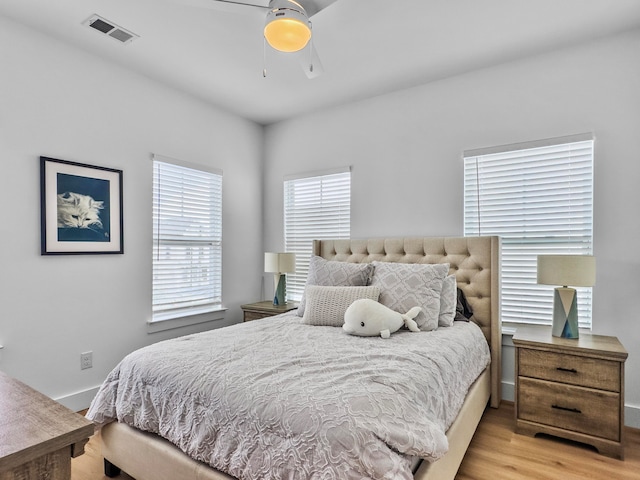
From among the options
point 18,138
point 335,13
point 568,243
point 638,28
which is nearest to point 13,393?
point 18,138

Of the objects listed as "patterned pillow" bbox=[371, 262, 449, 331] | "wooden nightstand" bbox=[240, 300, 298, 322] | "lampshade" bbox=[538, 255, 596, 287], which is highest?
"lampshade" bbox=[538, 255, 596, 287]

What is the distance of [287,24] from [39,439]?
1.91m

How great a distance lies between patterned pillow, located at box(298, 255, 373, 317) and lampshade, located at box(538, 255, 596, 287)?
4.13 ft

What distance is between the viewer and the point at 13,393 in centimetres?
117

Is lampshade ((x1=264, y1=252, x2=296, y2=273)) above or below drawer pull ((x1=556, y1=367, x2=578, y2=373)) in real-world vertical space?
above

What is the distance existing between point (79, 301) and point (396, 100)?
323cm

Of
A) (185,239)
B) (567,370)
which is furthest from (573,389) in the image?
(185,239)

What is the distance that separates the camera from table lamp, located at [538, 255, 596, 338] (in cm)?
236

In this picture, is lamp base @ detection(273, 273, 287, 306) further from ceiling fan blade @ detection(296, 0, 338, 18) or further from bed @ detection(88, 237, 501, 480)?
ceiling fan blade @ detection(296, 0, 338, 18)

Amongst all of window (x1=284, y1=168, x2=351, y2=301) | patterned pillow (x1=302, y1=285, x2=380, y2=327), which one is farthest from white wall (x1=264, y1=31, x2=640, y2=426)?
patterned pillow (x1=302, y1=285, x2=380, y2=327)

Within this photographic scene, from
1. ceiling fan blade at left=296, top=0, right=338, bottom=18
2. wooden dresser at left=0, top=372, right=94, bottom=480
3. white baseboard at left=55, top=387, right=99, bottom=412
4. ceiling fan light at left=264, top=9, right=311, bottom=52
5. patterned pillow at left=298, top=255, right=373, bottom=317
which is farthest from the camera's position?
patterned pillow at left=298, top=255, right=373, bottom=317

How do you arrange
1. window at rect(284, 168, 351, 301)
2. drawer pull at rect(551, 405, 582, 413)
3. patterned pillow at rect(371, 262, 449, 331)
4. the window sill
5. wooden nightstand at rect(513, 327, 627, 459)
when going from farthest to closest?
window at rect(284, 168, 351, 301), the window sill, patterned pillow at rect(371, 262, 449, 331), drawer pull at rect(551, 405, 582, 413), wooden nightstand at rect(513, 327, 627, 459)

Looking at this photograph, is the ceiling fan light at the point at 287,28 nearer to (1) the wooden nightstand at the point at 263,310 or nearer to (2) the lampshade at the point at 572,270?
(2) the lampshade at the point at 572,270

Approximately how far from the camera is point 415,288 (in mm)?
2629
